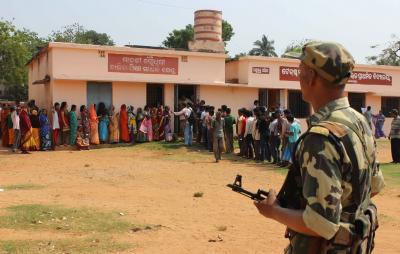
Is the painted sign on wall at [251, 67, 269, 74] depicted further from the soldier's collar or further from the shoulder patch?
the shoulder patch

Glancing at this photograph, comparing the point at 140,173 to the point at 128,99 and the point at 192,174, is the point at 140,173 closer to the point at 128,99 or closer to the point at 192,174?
the point at 192,174

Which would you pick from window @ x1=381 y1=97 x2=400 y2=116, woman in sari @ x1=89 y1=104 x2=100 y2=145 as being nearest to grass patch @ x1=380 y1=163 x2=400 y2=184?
woman in sari @ x1=89 y1=104 x2=100 y2=145

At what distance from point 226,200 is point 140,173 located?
3926mm

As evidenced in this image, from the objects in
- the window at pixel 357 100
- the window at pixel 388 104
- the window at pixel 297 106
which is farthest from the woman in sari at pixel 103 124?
the window at pixel 388 104

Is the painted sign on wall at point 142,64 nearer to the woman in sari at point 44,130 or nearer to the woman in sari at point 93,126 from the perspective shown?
the woman in sari at point 93,126

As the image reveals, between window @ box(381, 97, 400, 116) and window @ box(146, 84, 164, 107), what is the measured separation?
11123mm

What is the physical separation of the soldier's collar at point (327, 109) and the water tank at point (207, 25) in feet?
70.6

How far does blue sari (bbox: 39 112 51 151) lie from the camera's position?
1669cm

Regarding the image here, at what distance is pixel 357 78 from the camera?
23.0 metres

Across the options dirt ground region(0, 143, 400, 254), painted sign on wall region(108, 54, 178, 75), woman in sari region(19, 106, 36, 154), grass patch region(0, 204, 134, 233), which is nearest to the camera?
dirt ground region(0, 143, 400, 254)

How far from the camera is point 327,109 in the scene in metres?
1.94

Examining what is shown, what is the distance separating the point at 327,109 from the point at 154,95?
1777 cm

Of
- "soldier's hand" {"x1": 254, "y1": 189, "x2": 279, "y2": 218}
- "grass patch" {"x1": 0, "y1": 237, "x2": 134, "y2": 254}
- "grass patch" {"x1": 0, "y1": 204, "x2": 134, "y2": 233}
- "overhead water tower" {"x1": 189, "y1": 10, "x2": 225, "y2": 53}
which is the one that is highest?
"overhead water tower" {"x1": 189, "y1": 10, "x2": 225, "y2": 53}

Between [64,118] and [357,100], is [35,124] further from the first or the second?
[357,100]
